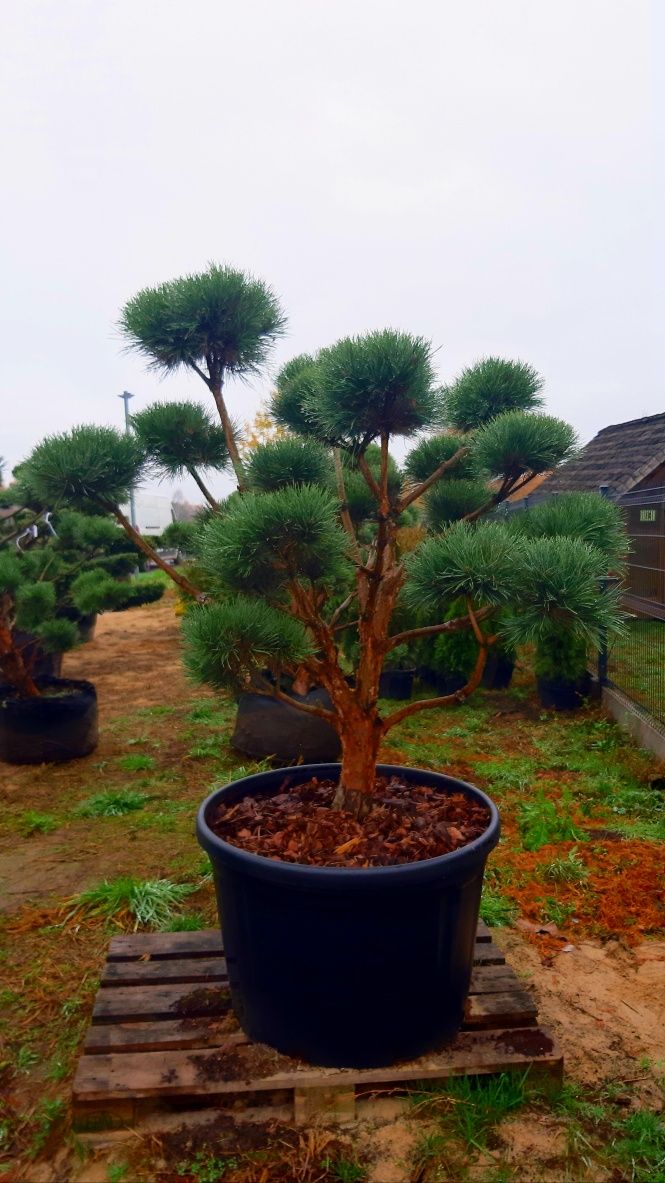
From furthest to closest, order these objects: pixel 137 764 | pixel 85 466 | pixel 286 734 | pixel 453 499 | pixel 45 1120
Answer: pixel 137 764
pixel 286 734
pixel 85 466
pixel 453 499
pixel 45 1120

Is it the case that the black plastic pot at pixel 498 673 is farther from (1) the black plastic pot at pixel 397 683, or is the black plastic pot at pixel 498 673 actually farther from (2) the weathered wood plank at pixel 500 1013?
(2) the weathered wood plank at pixel 500 1013

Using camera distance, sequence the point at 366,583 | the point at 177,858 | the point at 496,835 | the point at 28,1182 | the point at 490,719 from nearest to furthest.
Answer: the point at 28,1182, the point at 496,835, the point at 366,583, the point at 177,858, the point at 490,719

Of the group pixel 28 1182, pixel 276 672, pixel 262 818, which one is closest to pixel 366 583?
pixel 276 672

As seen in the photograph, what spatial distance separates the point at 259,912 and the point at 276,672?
2.31 ft

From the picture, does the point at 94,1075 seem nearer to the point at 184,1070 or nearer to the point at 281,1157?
the point at 184,1070

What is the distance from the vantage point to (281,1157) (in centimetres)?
153

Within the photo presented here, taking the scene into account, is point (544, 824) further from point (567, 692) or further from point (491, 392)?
point (567, 692)

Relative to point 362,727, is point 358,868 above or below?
below

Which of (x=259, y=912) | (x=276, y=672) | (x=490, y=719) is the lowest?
(x=490, y=719)

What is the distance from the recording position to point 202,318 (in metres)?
3.18

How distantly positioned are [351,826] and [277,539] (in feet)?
2.61

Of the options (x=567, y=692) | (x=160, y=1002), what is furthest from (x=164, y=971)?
(x=567, y=692)

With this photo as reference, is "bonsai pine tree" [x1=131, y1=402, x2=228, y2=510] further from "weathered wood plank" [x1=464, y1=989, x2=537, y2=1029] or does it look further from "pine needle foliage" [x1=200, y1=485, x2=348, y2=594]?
"weathered wood plank" [x1=464, y1=989, x2=537, y2=1029]

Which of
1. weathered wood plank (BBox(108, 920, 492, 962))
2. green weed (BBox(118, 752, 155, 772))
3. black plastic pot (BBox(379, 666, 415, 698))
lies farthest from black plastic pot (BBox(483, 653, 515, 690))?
weathered wood plank (BBox(108, 920, 492, 962))
